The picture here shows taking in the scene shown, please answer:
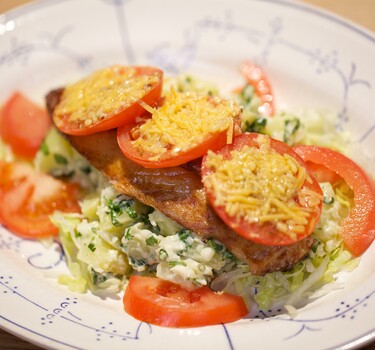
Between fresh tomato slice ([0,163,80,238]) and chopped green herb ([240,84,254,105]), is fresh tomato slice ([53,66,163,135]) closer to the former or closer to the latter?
fresh tomato slice ([0,163,80,238])

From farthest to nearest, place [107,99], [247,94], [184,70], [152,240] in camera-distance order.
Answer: [184,70]
[247,94]
[107,99]
[152,240]

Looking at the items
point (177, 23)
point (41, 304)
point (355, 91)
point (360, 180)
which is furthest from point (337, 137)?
point (41, 304)

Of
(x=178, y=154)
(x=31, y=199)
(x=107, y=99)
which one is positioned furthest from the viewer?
(x=31, y=199)

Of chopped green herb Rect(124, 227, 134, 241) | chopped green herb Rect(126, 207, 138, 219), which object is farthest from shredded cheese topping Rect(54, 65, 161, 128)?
chopped green herb Rect(124, 227, 134, 241)

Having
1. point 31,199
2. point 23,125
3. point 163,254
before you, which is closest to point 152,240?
point 163,254

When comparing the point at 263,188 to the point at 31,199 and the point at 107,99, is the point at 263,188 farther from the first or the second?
the point at 31,199
